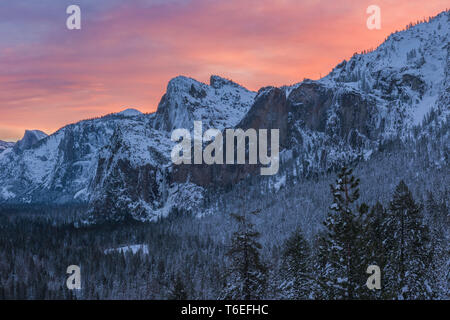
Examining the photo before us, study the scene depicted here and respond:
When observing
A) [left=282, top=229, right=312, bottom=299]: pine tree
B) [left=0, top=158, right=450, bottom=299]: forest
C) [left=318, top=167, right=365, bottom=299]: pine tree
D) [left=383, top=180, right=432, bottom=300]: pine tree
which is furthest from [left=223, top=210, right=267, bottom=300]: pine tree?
[left=282, top=229, right=312, bottom=299]: pine tree

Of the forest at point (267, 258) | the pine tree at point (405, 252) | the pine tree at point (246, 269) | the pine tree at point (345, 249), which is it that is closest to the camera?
the pine tree at point (345, 249)

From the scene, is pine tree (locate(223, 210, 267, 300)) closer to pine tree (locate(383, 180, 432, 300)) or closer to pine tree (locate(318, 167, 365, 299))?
pine tree (locate(318, 167, 365, 299))

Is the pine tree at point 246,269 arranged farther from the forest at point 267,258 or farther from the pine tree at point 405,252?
the pine tree at point 405,252

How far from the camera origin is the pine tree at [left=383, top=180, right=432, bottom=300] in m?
38.9

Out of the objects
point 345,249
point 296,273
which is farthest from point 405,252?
point 296,273

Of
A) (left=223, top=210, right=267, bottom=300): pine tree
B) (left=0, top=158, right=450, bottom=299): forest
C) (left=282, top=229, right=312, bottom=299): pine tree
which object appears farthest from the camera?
(left=282, top=229, right=312, bottom=299): pine tree

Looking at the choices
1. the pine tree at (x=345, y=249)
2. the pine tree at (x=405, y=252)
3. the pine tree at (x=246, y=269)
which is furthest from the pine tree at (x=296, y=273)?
the pine tree at (x=345, y=249)

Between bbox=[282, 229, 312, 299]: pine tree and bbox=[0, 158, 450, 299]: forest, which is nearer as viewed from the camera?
bbox=[0, 158, 450, 299]: forest

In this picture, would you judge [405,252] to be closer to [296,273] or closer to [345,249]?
[345,249]

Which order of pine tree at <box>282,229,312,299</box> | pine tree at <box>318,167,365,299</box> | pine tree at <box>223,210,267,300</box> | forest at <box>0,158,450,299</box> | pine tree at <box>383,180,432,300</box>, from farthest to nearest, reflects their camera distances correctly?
pine tree at <box>282,229,312,299</box> → pine tree at <box>383,180,432,300</box> → pine tree at <box>223,210,267,300</box> → forest at <box>0,158,450,299</box> → pine tree at <box>318,167,365,299</box>

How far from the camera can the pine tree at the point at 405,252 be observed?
3891 centimetres

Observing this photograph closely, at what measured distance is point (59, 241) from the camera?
175125 millimetres

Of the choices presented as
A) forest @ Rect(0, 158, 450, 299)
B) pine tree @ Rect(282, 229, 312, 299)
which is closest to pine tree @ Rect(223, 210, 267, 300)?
forest @ Rect(0, 158, 450, 299)
